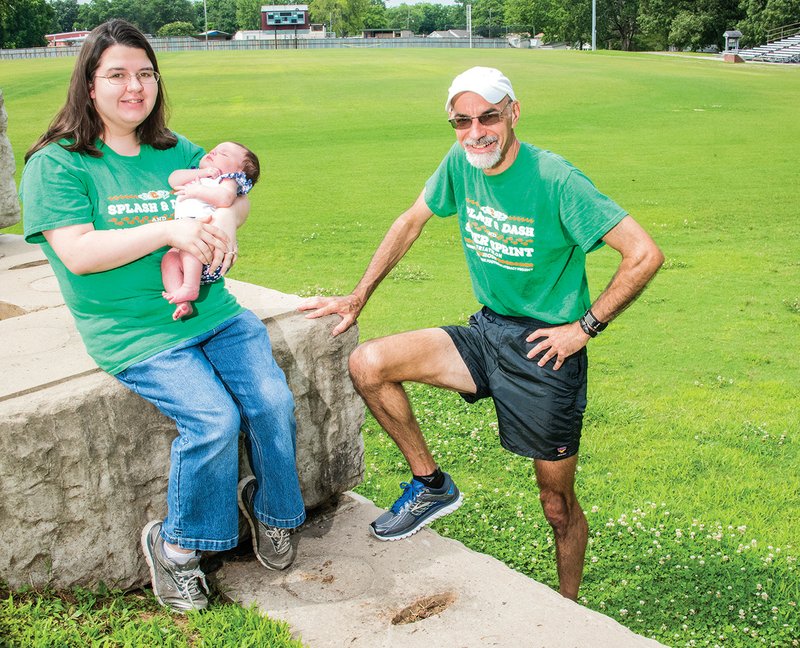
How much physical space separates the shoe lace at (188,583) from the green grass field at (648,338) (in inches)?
70.0

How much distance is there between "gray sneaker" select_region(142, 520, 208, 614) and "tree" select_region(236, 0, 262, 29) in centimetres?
15518

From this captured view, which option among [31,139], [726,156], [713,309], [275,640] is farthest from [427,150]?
[275,640]

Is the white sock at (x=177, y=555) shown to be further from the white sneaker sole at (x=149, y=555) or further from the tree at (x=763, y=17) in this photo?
the tree at (x=763, y=17)

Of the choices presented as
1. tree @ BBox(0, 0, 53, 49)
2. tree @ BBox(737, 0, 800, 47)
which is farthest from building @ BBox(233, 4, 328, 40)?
tree @ BBox(737, 0, 800, 47)

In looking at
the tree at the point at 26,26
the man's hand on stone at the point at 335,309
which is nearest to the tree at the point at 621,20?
the tree at the point at 26,26

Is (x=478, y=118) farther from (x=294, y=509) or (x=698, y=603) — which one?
(x=698, y=603)

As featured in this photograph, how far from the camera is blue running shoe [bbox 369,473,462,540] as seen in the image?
3.89 m

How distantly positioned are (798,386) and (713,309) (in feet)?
6.91

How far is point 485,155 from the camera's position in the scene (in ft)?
12.5

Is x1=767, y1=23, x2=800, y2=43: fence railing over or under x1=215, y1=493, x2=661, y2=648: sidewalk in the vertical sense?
over

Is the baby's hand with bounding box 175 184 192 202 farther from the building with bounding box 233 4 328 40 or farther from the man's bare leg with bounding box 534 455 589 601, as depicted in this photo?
the building with bounding box 233 4 328 40

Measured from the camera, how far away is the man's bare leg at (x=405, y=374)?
3.99 metres

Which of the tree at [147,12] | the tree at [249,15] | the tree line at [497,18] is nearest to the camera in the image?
the tree line at [497,18]

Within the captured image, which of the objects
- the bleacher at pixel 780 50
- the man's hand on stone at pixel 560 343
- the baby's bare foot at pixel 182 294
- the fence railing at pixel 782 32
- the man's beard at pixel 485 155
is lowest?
the man's hand on stone at pixel 560 343
